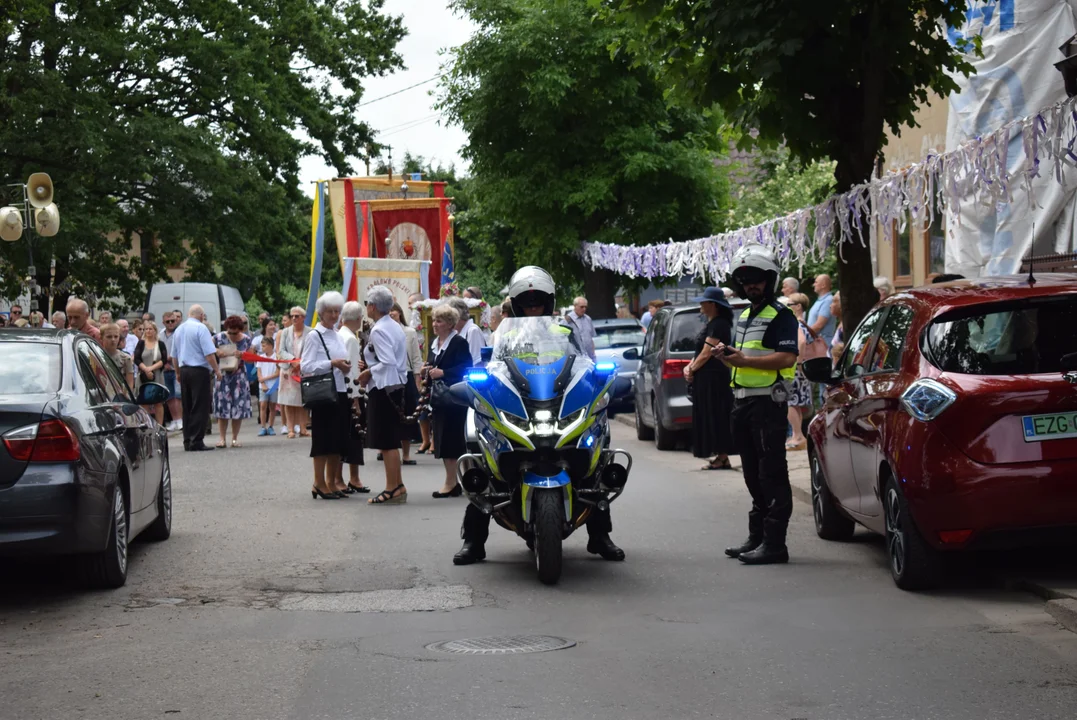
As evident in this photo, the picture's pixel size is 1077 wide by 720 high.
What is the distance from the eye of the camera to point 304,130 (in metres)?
40.2

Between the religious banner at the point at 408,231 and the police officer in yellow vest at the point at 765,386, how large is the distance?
15.3 metres

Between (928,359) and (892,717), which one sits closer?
(892,717)

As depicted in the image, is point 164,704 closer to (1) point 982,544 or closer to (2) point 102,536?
(2) point 102,536

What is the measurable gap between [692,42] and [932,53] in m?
2.24

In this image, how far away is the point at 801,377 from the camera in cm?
1688

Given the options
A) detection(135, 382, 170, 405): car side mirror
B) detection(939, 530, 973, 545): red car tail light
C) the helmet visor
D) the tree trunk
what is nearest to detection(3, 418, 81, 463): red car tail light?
detection(135, 382, 170, 405): car side mirror

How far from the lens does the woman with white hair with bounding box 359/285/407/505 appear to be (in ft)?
43.7

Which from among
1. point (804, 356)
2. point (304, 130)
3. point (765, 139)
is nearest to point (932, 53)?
point (765, 139)

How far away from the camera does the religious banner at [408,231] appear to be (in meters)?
24.6

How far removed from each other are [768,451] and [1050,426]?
7.14 feet

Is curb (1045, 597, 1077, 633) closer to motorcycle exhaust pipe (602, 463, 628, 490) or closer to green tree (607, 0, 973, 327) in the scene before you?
motorcycle exhaust pipe (602, 463, 628, 490)

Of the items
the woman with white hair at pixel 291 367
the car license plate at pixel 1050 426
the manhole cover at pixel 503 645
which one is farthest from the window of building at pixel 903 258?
the manhole cover at pixel 503 645

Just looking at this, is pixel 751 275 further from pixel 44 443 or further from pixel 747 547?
pixel 44 443

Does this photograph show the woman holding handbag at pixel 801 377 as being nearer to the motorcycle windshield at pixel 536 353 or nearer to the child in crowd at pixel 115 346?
the motorcycle windshield at pixel 536 353
